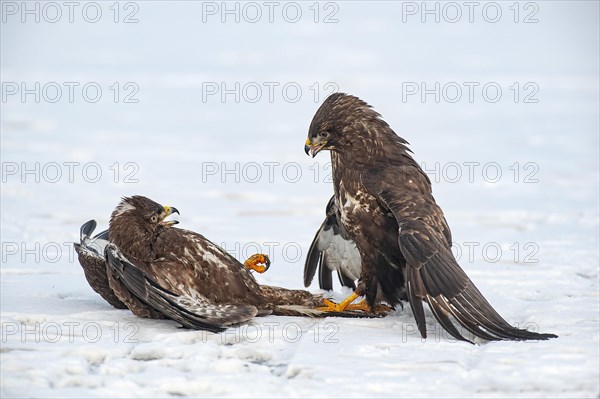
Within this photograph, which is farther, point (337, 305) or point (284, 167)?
point (284, 167)

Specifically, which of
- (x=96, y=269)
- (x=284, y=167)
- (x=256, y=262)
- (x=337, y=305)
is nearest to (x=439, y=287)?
(x=337, y=305)

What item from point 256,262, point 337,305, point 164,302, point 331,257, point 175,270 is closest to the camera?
point 164,302

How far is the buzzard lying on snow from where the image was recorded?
23.4 feet

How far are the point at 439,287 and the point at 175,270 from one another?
192 centimetres

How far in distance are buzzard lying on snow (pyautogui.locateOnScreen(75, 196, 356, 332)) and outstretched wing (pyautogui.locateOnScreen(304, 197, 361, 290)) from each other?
88cm

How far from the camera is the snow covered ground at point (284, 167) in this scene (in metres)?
5.96

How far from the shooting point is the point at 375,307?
7.75m

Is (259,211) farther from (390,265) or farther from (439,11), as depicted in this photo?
(439,11)

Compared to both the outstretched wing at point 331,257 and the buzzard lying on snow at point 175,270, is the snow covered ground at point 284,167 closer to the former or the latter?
the buzzard lying on snow at point 175,270

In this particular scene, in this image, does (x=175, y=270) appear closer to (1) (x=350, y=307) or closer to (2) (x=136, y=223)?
(2) (x=136, y=223)

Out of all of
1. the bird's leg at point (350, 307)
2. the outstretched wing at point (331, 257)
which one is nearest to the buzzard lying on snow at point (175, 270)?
the bird's leg at point (350, 307)

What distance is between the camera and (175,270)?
24.3 feet

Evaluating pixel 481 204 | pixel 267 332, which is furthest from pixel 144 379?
pixel 481 204

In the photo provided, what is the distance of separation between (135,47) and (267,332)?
23.2 metres
